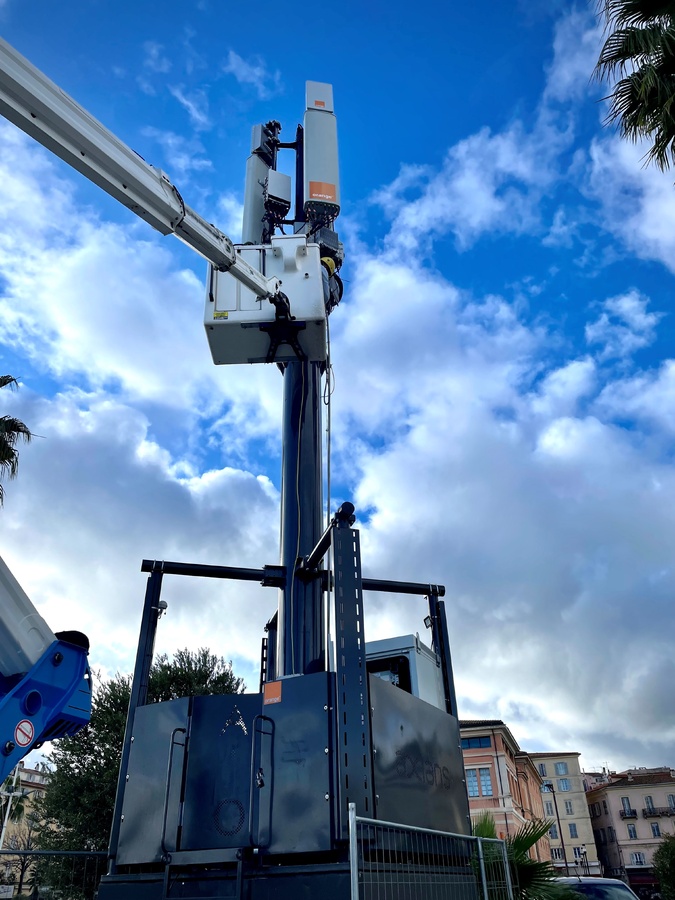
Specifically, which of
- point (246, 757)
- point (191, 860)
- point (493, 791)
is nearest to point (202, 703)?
point (246, 757)

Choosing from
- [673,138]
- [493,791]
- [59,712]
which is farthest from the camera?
[493,791]

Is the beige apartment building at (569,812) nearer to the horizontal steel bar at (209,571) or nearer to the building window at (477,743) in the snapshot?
the building window at (477,743)

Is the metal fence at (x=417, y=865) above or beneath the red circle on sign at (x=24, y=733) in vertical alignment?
beneath

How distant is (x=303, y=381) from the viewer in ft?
29.7

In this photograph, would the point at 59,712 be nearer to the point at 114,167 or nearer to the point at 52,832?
the point at 114,167

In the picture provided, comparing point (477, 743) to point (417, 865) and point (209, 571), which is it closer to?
point (209, 571)

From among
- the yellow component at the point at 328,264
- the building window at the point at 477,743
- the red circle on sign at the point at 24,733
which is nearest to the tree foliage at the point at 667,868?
the building window at the point at 477,743

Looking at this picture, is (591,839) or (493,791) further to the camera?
(591,839)

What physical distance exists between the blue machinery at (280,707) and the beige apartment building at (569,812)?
8914cm

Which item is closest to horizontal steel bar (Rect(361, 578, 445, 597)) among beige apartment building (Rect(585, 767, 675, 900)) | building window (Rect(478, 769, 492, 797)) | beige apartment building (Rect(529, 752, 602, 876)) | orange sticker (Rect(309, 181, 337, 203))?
orange sticker (Rect(309, 181, 337, 203))

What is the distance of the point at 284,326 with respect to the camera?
27.4ft

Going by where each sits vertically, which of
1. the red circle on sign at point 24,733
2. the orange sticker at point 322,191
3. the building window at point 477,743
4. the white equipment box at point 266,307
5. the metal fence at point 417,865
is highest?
the building window at point 477,743

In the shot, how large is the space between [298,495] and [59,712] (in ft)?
15.2

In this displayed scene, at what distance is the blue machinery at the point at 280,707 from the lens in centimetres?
526
